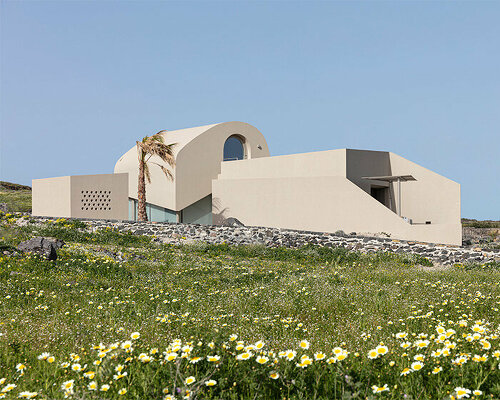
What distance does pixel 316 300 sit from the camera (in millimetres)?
6340

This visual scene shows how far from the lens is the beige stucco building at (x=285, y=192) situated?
21.2 m

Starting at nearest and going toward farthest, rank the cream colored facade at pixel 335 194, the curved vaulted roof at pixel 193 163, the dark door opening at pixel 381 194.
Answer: the cream colored facade at pixel 335 194 → the dark door opening at pixel 381 194 → the curved vaulted roof at pixel 193 163

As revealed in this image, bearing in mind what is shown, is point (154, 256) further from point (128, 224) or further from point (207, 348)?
point (207, 348)

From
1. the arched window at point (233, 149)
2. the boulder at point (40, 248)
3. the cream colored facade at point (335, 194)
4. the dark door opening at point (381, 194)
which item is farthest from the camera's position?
the arched window at point (233, 149)

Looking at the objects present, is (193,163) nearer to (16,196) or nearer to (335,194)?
(335,194)

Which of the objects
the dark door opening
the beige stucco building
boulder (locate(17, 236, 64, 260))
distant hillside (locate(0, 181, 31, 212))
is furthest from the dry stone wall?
distant hillside (locate(0, 181, 31, 212))

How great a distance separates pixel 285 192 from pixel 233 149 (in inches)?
387

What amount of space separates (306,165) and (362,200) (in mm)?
5094

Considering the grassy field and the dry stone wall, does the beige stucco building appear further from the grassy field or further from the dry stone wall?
the grassy field

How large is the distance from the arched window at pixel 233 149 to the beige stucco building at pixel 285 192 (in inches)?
6.5

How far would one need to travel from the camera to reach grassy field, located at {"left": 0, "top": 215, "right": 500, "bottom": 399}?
2.92 meters

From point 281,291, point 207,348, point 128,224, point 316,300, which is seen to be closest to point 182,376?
point 207,348

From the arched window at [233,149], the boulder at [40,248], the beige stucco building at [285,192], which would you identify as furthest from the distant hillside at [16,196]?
the boulder at [40,248]

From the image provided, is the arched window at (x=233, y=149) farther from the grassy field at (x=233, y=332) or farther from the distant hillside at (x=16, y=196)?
the grassy field at (x=233, y=332)
